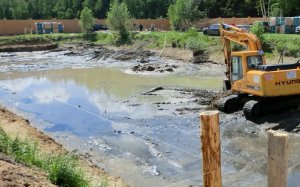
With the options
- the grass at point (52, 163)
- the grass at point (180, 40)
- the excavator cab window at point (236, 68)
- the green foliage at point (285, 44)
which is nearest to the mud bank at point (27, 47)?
the grass at point (180, 40)

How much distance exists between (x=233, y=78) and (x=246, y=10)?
53929 mm

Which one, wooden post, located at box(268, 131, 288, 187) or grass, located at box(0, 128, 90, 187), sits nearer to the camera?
wooden post, located at box(268, 131, 288, 187)

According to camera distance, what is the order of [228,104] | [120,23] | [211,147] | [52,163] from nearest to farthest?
[211,147], [52,163], [228,104], [120,23]

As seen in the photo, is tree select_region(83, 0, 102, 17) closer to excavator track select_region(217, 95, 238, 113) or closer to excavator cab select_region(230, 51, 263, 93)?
excavator track select_region(217, 95, 238, 113)

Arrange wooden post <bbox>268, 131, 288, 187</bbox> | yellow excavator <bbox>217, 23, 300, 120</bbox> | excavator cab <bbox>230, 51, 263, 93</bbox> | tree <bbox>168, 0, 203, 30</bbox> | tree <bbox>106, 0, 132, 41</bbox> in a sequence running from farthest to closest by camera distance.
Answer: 1. tree <bbox>168, 0, 203, 30</bbox>
2. tree <bbox>106, 0, 132, 41</bbox>
3. excavator cab <bbox>230, 51, 263, 93</bbox>
4. yellow excavator <bbox>217, 23, 300, 120</bbox>
5. wooden post <bbox>268, 131, 288, 187</bbox>

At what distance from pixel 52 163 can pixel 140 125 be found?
25.5ft

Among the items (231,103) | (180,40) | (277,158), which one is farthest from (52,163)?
(180,40)

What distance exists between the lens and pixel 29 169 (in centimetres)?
738

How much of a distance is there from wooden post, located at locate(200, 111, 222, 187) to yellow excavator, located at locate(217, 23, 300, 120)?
368 inches

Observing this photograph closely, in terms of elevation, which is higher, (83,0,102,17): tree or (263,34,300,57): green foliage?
(83,0,102,17): tree

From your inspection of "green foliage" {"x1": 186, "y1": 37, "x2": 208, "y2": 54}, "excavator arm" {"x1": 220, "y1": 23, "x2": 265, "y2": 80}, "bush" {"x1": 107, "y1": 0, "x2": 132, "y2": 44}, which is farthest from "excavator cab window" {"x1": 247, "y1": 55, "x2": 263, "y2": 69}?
"bush" {"x1": 107, "y1": 0, "x2": 132, "y2": 44}

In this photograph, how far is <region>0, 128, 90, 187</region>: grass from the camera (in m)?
7.46

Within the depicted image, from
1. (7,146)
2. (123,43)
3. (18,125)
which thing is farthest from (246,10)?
(7,146)

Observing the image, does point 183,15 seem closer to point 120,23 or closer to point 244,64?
point 120,23
